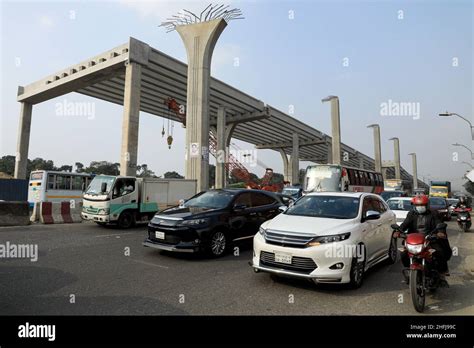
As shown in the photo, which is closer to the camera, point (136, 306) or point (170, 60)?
point (136, 306)

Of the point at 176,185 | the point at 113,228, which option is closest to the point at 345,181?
the point at 176,185

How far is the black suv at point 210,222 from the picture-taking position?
24.4 feet

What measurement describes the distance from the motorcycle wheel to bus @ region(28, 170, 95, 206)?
20426 mm

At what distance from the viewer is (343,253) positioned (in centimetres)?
527

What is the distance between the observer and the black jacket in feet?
17.9

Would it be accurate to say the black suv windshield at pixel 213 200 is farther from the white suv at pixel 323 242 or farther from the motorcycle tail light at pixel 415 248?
the motorcycle tail light at pixel 415 248

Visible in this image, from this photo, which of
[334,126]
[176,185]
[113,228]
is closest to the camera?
[113,228]

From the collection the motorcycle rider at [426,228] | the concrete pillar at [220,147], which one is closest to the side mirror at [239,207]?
the motorcycle rider at [426,228]

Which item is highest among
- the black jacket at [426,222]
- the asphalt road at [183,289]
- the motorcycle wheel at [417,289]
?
the black jacket at [426,222]

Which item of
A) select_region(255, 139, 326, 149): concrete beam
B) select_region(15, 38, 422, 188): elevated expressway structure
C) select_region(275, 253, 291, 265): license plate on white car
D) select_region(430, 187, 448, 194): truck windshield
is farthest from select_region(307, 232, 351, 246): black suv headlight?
select_region(255, 139, 326, 149): concrete beam

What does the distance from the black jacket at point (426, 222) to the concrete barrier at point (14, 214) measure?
13.9 meters
